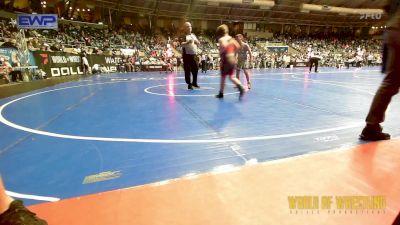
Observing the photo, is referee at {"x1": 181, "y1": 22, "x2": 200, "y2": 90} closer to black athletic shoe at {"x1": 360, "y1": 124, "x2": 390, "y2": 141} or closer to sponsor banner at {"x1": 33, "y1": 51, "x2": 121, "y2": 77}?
black athletic shoe at {"x1": 360, "y1": 124, "x2": 390, "y2": 141}

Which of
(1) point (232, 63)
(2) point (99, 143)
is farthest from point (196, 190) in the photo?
(1) point (232, 63)

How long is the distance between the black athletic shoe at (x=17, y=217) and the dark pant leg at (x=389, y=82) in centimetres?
301

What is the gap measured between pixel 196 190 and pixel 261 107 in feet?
11.5

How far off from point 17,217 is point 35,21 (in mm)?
10425

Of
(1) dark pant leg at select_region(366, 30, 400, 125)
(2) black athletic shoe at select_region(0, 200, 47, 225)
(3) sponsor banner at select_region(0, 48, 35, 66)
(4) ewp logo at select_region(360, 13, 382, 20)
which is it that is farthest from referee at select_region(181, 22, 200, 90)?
(4) ewp logo at select_region(360, 13, 382, 20)

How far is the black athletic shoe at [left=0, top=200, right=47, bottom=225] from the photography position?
4.02 feet

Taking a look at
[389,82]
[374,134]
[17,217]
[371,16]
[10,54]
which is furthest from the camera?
[371,16]

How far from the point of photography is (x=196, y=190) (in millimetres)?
1710

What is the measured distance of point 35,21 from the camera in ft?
31.2

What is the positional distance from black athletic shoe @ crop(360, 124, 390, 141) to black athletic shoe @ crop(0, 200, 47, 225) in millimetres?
3000

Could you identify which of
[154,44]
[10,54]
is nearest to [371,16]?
[154,44]

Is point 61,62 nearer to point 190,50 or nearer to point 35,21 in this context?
point 35,21

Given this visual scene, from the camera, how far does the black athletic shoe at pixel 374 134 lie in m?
2.73

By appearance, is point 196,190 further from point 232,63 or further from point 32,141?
point 232,63
